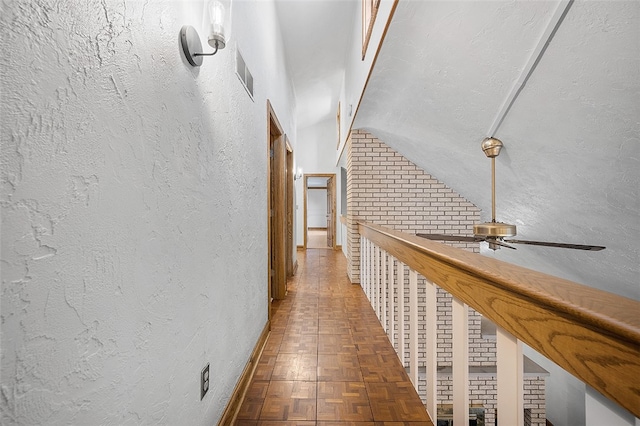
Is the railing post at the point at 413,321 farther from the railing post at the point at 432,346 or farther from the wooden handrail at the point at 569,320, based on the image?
the wooden handrail at the point at 569,320

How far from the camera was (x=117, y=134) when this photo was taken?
67cm

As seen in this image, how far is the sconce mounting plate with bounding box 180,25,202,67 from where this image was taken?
3.24ft

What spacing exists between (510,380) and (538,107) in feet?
5.95

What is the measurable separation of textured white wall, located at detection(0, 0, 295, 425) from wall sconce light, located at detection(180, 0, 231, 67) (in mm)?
47

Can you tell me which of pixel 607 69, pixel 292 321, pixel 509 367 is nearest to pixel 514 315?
pixel 509 367

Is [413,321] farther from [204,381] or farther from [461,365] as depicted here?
[204,381]

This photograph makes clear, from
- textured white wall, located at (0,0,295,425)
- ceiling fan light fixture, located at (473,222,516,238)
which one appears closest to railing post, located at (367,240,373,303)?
ceiling fan light fixture, located at (473,222,516,238)

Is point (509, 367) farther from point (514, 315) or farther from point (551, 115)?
point (551, 115)

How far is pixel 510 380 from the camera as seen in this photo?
0.69 m

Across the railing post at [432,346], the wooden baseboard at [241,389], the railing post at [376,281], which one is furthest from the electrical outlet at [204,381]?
the railing post at [376,281]

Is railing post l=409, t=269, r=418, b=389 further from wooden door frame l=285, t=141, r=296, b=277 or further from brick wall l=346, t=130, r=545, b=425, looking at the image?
wooden door frame l=285, t=141, r=296, b=277

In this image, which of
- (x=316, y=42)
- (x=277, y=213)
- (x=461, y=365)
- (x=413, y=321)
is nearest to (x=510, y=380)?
(x=461, y=365)

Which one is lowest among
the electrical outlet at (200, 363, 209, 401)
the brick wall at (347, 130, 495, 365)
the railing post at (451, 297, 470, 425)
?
the electrical outlet at (200, 363, 209, 401)

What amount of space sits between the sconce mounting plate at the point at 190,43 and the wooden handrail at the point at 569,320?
1.07m
